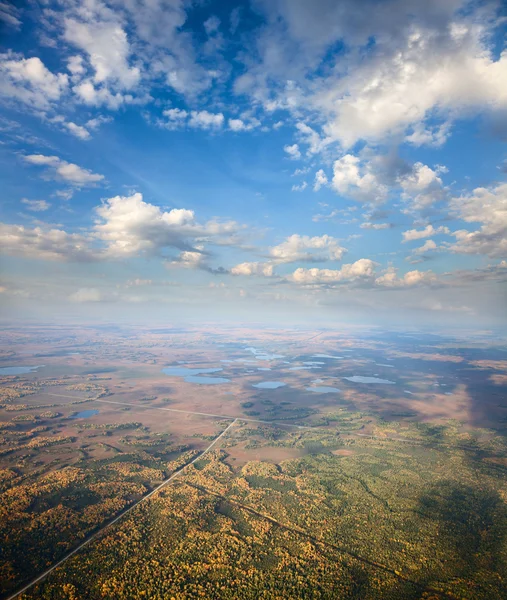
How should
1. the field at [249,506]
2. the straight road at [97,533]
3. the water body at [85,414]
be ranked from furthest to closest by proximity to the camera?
the water body at [85,414] → the field at [249,506] → the straight road at [97,533]

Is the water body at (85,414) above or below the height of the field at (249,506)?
below

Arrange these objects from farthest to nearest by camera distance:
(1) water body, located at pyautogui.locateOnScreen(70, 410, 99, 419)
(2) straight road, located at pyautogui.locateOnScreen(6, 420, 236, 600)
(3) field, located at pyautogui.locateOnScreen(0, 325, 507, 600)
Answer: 1. (1) water body, located at pyautogui.locateOnScreen(70, 410, 99, 419)
2. (3) field, located at pyautogui.locateOnScreen(0, 325, 507, 600)
3. (2) straight road, located at pyautogui.locateOnScreen(6, 420, 236, 600)

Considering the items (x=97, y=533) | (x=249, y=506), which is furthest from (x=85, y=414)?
(x=249, y=506)

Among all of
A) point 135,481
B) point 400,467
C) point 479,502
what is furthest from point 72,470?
point 479,502

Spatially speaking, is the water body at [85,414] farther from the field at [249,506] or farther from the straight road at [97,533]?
the straight road at [97,533]

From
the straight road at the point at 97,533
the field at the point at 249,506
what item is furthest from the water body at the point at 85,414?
the straight road at the point at 97,533

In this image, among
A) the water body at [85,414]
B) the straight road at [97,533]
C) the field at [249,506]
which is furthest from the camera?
the water body at [85,414]

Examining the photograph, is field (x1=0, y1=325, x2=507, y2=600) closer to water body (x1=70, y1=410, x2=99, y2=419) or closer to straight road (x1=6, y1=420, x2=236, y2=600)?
straight road (x1=6, y1=420, x2=236, y2=600)

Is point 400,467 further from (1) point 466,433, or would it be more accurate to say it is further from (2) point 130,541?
(2) point 130,541

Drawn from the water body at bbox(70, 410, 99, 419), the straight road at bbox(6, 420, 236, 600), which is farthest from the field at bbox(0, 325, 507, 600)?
the water body at bbox(70, 410, 99, 419)

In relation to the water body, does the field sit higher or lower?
higher

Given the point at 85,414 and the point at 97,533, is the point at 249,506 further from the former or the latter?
the point at 85,414

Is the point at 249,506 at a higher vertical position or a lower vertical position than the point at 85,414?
higher

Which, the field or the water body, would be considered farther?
the water body
